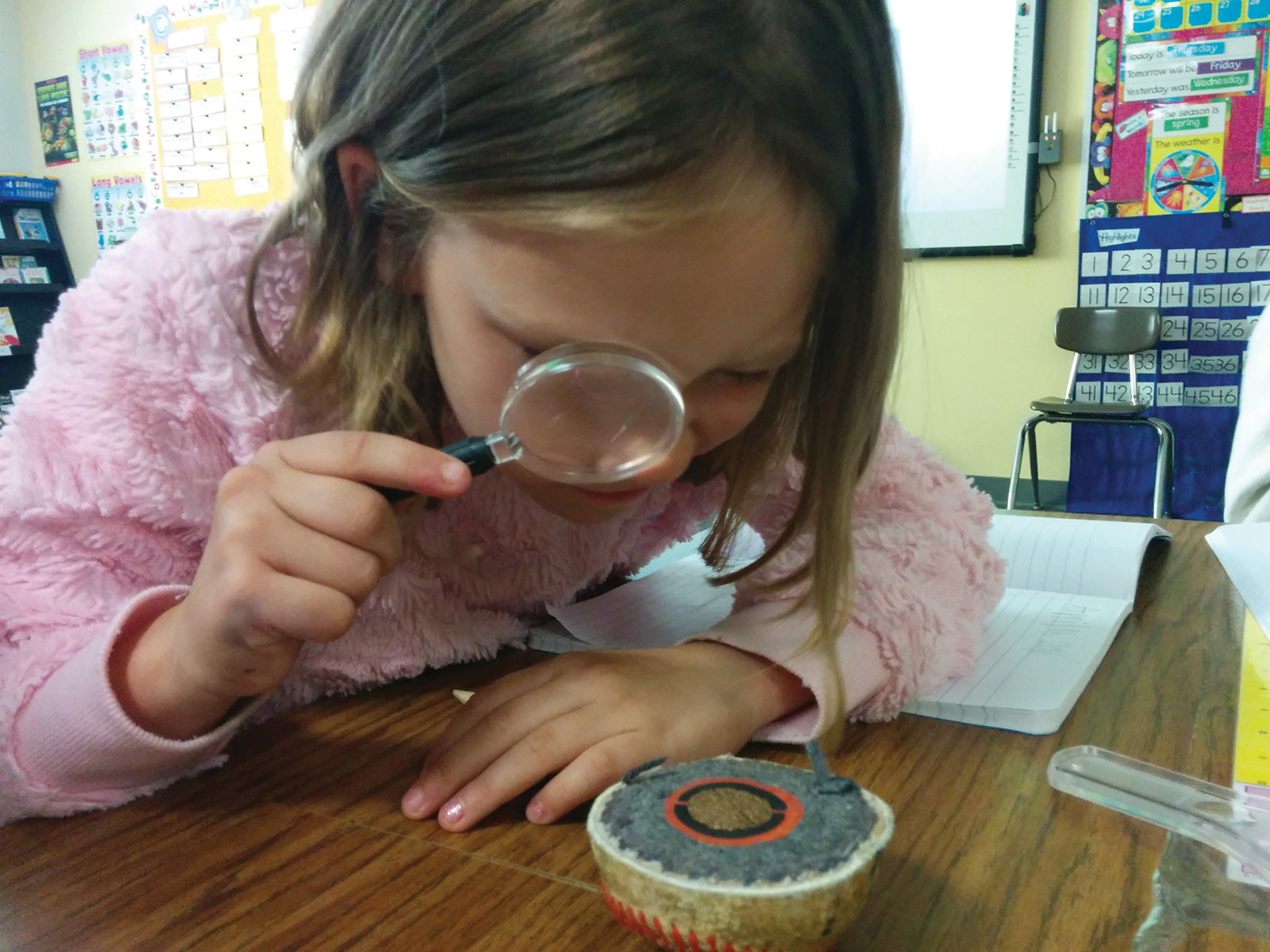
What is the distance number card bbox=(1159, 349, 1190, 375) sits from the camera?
2631 mm

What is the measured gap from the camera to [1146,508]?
274cm

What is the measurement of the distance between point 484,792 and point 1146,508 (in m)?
2.85

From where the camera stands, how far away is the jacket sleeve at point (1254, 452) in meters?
1.04

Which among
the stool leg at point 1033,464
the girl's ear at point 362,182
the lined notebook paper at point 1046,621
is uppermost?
the girl's ear at point 362,182

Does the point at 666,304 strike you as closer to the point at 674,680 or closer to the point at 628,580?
the point at 674,680

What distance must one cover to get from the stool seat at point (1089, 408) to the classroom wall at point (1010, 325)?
0.35 metres

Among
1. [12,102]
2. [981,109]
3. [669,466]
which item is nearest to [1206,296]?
[981,109]

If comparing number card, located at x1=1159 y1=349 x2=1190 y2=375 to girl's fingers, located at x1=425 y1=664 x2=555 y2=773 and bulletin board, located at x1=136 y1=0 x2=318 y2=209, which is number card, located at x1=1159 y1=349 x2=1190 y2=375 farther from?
bulletin board, located at x1=136 y1=0 x2=318 y2=209

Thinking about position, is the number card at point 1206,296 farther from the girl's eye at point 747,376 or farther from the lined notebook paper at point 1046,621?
the girl's eye at point 747,376

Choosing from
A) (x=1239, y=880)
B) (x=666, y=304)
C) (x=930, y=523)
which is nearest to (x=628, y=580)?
(x=930, y=523)

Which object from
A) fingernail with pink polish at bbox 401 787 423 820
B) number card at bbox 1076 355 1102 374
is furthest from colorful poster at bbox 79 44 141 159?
fingernail with pink polish at bbox 401 787 423 820

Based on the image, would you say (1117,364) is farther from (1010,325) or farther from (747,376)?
(747,376)

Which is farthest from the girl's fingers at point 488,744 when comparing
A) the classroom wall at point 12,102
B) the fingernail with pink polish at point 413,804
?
the classroom wall at point 12,102

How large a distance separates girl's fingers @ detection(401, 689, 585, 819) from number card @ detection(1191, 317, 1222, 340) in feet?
9.07
